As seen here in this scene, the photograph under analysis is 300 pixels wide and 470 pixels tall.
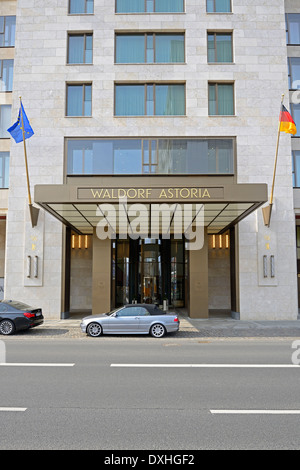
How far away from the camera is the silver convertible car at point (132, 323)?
1499 centimetres

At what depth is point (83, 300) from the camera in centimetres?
2583

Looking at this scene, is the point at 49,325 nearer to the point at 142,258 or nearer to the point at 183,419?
the point at 142,258

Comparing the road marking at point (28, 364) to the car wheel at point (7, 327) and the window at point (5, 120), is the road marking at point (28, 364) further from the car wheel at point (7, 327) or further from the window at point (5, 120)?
the window at point (5, 120)

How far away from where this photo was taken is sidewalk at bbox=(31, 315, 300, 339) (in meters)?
15.5

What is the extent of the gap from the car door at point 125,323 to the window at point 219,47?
15.6 m

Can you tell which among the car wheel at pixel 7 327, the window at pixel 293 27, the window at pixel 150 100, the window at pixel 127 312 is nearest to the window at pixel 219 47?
the window at pixel 150 100

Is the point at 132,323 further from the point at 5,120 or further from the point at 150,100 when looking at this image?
the point at 5,120

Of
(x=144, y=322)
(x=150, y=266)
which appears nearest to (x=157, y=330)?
(x=144, y=322)

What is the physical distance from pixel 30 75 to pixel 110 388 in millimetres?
19567

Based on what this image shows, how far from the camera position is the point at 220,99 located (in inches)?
862

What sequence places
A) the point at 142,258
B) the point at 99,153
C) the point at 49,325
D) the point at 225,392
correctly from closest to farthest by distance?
the point at 225,392 → the point at 49,325 → the point at 99,153 → the point at 142,258

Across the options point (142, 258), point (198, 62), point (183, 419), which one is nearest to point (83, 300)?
point (142, 258)

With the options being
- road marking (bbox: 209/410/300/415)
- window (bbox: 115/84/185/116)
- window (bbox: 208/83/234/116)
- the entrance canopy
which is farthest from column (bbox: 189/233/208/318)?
road marking (bbox: 209/410/300/415)

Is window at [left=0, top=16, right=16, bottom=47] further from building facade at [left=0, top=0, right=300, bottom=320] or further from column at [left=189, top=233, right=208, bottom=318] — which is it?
column at [left=189, top=233, right=208, bottom=318]
